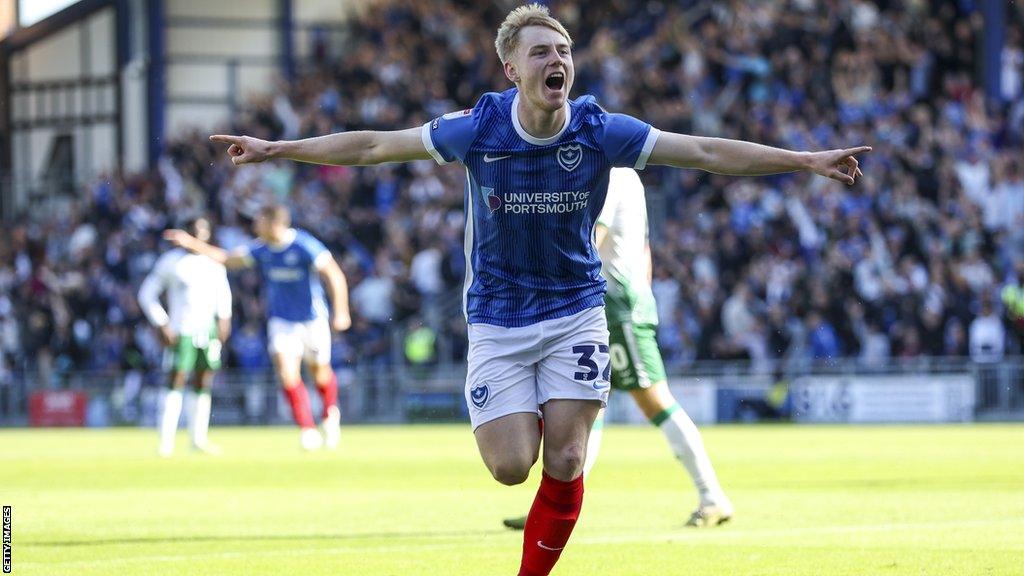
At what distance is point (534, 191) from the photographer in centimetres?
736

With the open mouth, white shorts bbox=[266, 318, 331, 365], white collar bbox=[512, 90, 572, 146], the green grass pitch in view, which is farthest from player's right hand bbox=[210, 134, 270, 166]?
white shorts bbox=[266, 318, 331, 365]

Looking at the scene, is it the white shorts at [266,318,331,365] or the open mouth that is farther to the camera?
the white shorts at [266,318,331,365]

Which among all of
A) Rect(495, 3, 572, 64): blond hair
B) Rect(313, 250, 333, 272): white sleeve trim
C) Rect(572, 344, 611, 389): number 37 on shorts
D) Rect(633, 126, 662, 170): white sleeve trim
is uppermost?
Rect(495, 3, 572, 64): blond hair

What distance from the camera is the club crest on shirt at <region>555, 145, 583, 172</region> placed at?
7383 mm

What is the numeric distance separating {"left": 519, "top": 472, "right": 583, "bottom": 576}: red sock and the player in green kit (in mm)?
3060

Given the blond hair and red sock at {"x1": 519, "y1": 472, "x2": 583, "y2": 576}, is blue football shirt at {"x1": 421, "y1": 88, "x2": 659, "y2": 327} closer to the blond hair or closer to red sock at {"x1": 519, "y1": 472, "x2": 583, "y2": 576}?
the blond hair

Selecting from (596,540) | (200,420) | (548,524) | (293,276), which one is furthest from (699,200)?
(548,524)

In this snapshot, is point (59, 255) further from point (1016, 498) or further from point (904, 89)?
point (1016, 498)

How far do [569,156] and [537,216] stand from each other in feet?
0.96

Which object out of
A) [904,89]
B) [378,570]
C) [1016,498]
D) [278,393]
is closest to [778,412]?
[904,89]

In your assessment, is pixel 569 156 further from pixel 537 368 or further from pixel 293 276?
pixel 293 276

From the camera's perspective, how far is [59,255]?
3653cm

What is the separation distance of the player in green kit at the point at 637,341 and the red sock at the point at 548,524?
306 centimetres

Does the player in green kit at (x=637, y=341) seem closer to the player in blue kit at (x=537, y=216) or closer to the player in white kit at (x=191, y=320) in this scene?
the player in blue kit at (x=537, y=216)
